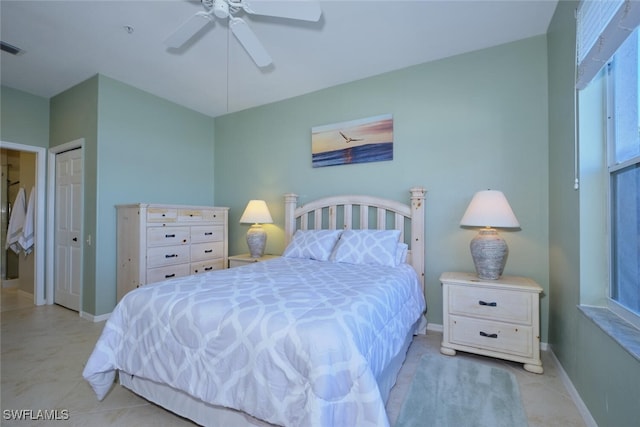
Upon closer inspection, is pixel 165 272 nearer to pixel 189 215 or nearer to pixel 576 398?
pixel 189 215

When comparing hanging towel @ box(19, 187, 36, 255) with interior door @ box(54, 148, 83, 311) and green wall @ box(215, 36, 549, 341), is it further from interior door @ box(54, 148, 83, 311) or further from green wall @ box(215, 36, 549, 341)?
green wall @ box(215, 36, 549, 341)

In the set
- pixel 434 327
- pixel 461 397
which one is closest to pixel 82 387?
pixel 461 397

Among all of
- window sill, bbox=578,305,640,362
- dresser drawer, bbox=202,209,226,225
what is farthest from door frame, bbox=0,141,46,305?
window sill, bbox=578,305,640,362

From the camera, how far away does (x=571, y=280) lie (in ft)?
5.93

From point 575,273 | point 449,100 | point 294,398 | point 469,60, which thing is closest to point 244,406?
point 294,398

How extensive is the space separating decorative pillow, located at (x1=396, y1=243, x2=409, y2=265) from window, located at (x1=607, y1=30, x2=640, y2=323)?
1.36m

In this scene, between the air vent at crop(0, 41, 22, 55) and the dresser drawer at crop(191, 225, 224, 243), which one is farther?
the dresser drawer at crop(191, 225, 224, 243)

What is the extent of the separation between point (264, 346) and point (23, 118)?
4.43 metres

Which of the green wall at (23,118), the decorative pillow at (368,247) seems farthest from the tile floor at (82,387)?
the green wall at (23,118)

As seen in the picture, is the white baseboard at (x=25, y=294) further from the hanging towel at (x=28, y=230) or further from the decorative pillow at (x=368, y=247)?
the decorative pillow at (x=368, y=247)

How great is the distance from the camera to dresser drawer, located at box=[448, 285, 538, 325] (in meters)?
2.03

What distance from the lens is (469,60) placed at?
268cm

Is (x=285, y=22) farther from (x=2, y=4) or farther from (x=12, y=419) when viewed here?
(x=12, y=419)

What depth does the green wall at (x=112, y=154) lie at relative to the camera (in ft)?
10.3
